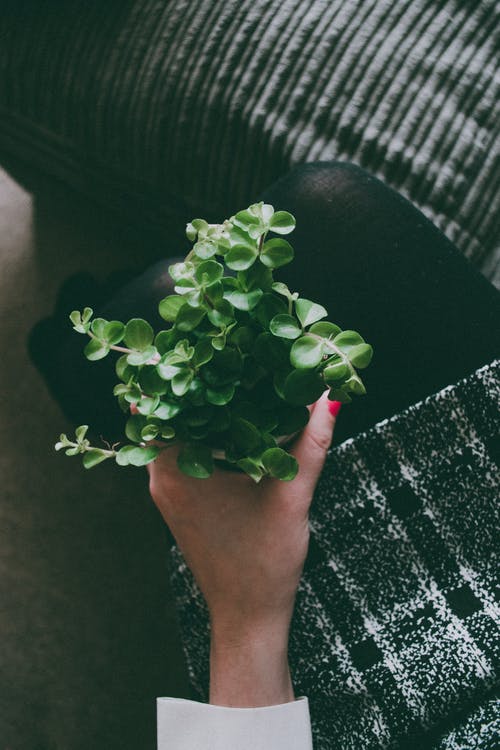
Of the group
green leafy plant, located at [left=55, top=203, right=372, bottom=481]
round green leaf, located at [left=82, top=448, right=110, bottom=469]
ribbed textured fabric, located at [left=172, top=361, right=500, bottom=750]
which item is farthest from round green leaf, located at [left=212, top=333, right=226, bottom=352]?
ribbed textured fabric, located at [left=172, top=361, right=500, bottom=750]

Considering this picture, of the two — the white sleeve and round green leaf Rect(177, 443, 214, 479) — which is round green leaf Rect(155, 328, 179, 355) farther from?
the white sleeve

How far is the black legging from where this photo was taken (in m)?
0.71

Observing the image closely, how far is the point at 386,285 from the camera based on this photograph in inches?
28.3

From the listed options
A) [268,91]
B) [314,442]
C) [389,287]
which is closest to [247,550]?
[314,442]

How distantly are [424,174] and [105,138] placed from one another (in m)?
0.43

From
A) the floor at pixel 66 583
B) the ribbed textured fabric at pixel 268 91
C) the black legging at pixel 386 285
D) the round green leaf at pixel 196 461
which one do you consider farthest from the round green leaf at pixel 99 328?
the floor at pixel 66 583

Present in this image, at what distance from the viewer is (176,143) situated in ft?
2.76

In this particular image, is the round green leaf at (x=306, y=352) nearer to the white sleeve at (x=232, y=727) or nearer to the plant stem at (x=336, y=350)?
the plant stem at (x=336, y=350)

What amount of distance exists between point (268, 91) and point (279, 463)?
52 cm

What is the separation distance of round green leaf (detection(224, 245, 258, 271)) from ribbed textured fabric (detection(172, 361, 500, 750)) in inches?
11.9

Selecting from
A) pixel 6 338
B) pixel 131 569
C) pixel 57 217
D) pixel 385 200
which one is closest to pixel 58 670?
pixel 131 569

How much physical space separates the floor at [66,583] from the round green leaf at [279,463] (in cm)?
71

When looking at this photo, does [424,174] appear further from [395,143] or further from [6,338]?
[6,338]

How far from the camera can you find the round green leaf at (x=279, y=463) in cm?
45
